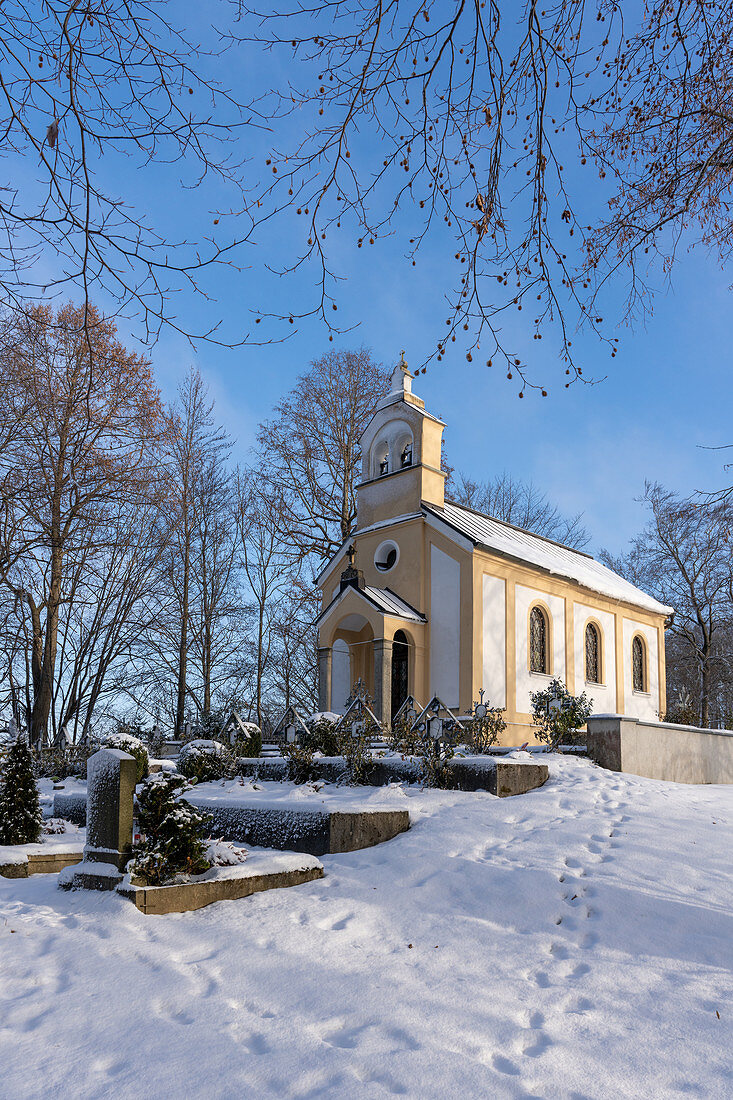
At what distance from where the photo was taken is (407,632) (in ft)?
63.6

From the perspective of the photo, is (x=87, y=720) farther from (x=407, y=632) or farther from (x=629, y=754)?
(x=629, y=754)

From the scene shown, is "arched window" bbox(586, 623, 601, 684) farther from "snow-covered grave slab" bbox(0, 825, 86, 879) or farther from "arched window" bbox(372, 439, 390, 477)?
"snow-covered grave slab" bbox(0, 825, 86, 879)

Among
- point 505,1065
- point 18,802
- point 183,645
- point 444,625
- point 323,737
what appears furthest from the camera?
point 183,645

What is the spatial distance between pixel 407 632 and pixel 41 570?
29.1ft

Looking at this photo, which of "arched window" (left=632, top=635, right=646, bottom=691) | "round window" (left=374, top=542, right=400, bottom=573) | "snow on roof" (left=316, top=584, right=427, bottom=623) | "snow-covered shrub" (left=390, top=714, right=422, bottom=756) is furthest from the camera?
"arched window" (left=632, top=635, right=646, bottom=691)

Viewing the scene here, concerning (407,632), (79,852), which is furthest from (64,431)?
(79,852)

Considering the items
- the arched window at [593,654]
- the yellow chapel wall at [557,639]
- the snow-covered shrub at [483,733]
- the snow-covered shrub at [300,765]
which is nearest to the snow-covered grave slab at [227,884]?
the snow-covered shrub at [300,765]

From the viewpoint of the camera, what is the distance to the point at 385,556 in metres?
21.5

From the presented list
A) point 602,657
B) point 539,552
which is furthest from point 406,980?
point 602,657

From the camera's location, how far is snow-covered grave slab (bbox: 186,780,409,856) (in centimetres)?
785

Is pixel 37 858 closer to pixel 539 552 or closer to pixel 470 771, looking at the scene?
pixel 470 771

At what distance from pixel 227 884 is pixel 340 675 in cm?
1550

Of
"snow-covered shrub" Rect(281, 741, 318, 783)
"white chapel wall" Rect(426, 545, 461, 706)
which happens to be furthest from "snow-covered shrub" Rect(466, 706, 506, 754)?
"white chapel wall" Rect(426, 545, 461, 706)

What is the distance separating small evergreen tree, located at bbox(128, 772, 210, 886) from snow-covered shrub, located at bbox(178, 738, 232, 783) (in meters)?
6.03
